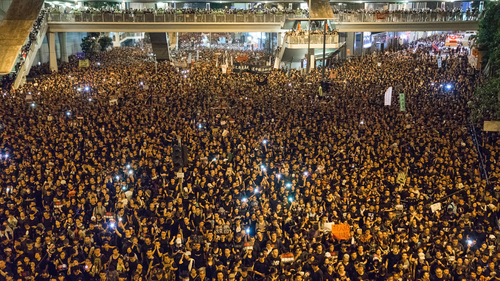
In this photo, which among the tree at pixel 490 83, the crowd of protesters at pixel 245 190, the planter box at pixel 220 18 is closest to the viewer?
the crowd of protesters at pixel 245 190

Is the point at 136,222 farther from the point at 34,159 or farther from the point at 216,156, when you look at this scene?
the point at 34,159

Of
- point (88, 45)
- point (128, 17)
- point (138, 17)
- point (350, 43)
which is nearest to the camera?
point (138, 17)

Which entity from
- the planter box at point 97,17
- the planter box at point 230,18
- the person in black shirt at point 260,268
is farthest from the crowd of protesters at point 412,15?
the person in black shirt at point 260,268

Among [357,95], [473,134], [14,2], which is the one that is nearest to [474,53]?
[357,95]

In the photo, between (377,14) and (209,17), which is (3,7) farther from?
(377,14)

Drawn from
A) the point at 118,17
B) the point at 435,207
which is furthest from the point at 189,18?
→ the point at 435,207

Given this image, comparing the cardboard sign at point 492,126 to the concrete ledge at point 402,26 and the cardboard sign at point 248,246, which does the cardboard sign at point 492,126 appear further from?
the concrete ledge at point 402,26
